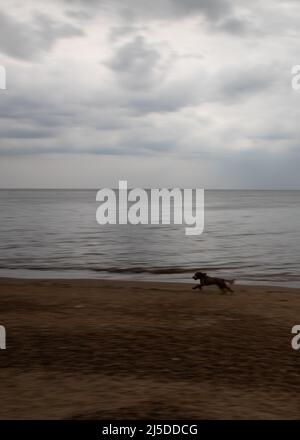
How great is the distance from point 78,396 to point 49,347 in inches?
90.8

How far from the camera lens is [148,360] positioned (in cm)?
743

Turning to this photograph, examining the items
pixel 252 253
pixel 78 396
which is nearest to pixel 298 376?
pixel 78 396

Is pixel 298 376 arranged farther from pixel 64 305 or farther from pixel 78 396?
pixel 64 305

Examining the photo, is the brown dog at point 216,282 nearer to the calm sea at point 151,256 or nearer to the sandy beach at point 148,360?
the sandy beach at point 148,360

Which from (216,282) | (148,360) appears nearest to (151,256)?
(216,282)

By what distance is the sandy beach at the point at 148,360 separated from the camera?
5625mm


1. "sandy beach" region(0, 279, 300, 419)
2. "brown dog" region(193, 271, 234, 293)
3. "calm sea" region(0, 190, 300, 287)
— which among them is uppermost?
"calm sea" region(0, 190, 300, 287)

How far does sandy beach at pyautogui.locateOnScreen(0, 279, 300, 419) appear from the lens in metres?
5.62

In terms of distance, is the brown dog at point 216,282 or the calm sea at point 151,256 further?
the calm sea at point 151,256

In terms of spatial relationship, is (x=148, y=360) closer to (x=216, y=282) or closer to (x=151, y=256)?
(x=216, y=282)

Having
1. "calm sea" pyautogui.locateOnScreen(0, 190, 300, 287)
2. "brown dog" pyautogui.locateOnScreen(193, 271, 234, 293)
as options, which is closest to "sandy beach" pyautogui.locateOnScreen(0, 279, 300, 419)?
"brown dog" pyautogui.locateOnScreen(193, 271, 234, 293)

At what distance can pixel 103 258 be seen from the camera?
94.5ft

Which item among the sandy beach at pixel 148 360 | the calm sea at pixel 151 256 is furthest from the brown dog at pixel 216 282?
the calm sea at pixel 151 256

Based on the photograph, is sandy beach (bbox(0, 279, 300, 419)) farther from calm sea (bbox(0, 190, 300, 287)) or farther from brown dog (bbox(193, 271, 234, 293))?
calm sea (bbox(0, 190, 300, 287))
